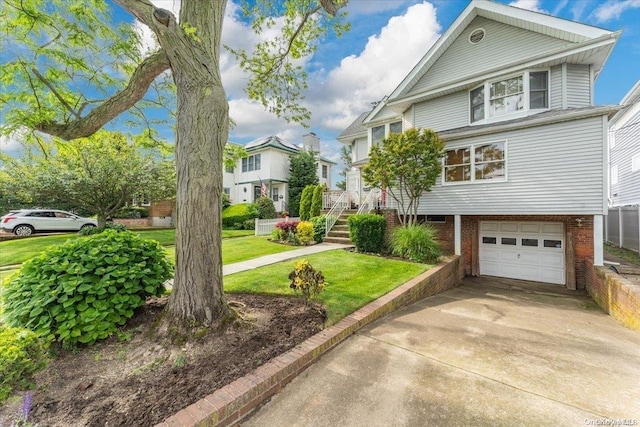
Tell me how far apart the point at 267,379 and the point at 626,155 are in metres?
21.1

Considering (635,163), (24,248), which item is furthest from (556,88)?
(24,248)

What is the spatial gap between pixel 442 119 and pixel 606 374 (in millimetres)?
10227

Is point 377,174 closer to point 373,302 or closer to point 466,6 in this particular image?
point 373,302

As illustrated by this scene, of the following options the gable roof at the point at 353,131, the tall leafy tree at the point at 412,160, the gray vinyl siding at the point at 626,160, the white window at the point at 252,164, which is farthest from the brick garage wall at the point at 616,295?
the white window at the point at 252,164

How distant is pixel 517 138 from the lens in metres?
9.31

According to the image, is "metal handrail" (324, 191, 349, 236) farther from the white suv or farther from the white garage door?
the white suv

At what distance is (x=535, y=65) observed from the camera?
9.16 meters

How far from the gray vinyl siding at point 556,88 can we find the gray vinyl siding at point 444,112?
8.43ft

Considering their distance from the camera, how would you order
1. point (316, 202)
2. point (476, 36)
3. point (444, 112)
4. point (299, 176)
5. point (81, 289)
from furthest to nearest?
point (299, 176) → point (316, 202) → point (444, 112) → point (476, 36) → point (81, 289)

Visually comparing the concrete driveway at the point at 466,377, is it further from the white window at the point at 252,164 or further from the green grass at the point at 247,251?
the white window at the point at 252,164

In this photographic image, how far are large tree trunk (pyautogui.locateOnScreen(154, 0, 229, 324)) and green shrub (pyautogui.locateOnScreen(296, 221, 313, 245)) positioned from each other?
8085 mm

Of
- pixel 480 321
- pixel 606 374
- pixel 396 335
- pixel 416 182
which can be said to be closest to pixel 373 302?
pixel 396 335

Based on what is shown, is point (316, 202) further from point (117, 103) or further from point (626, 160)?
point (626, 160)

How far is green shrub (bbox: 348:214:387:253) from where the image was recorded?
10.1 m
